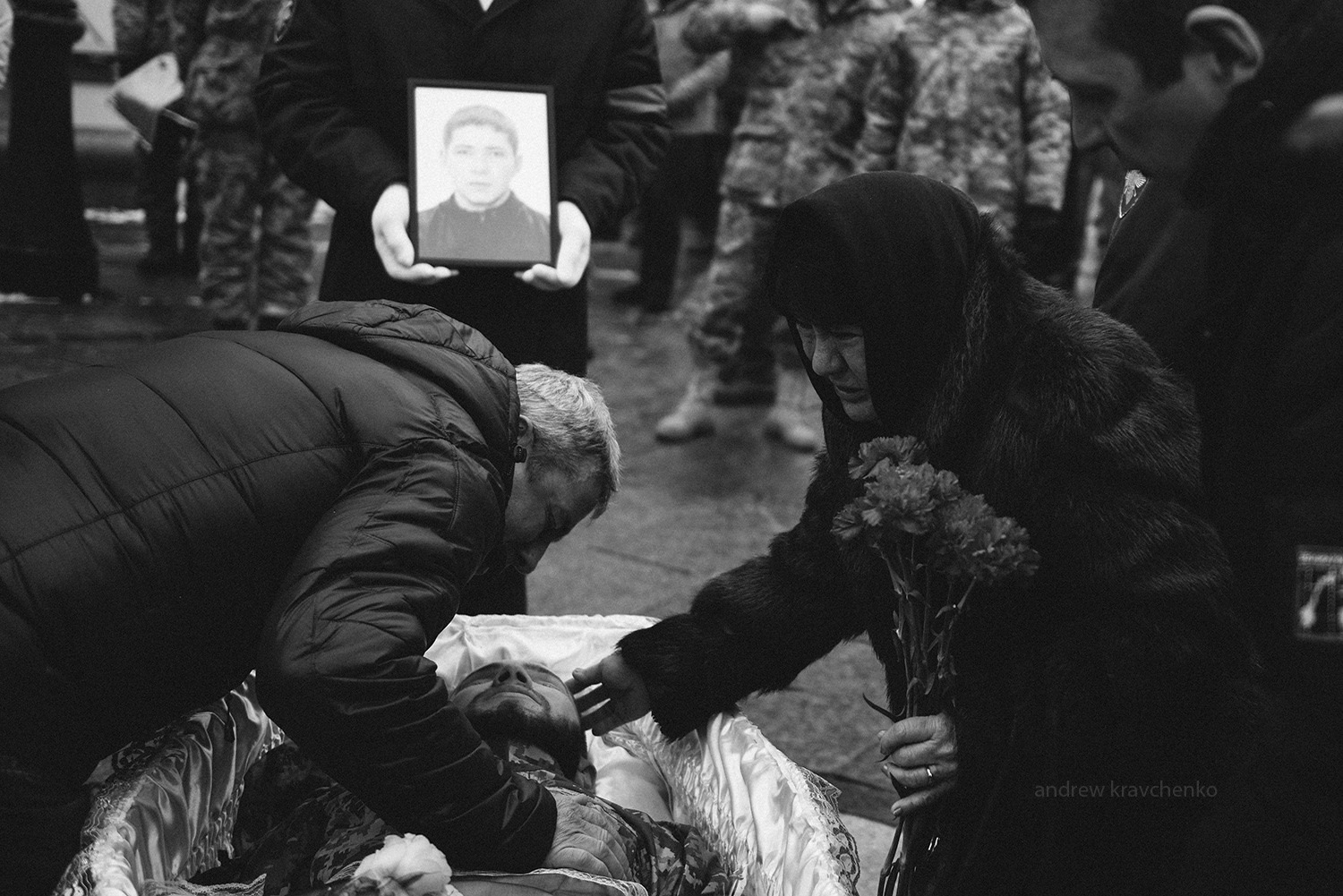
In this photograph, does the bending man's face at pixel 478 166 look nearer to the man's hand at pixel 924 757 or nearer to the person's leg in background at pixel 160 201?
the man's hand at pixel 924 757

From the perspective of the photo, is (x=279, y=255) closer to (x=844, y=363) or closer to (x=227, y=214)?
(x=227, y=214)

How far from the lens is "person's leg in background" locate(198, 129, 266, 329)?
19.9ft

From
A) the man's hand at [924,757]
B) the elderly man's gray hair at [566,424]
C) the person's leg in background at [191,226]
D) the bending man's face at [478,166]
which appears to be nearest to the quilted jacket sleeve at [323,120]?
the bending man's face at [478,166]

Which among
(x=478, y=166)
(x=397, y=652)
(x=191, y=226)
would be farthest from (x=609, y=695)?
(x=191, y=226)

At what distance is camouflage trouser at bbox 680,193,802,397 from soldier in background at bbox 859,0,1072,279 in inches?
29.0

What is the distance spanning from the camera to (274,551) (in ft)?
6.68

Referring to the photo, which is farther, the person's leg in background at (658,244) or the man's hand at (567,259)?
the person's leg in background at (658,244)

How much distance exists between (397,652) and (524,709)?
2.69ft

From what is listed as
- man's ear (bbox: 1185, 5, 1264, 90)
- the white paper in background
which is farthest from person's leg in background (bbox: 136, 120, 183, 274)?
man's ear (bbox: 1185, 5, 1264, 90)

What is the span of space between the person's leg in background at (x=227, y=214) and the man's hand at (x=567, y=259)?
3217mm

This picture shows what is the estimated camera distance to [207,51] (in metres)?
5.98

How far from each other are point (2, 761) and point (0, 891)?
259mm

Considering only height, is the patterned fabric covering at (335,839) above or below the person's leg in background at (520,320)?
below

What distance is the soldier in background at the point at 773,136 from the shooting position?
5949mm
